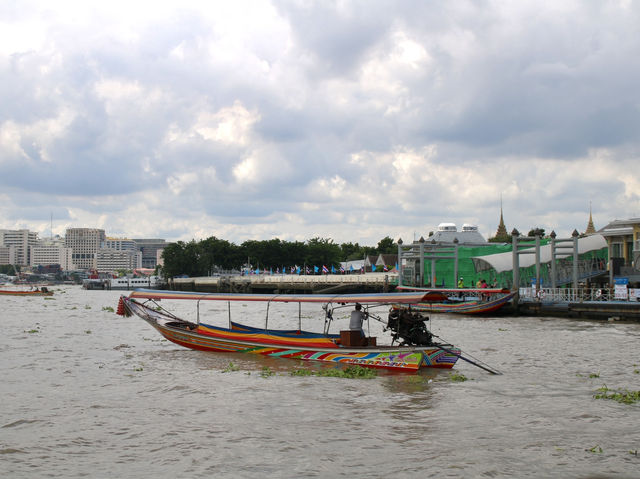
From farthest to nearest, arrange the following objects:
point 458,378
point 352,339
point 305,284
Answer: point 305,284 < point 352,339 < point 458,378

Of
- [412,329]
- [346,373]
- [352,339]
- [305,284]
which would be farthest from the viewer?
[305,284]

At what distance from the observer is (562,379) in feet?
52.1

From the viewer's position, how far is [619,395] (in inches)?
531

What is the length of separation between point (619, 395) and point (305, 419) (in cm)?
675

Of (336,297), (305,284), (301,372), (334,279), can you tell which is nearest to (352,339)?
(336,297)

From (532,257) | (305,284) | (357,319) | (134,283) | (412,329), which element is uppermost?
(532,257)

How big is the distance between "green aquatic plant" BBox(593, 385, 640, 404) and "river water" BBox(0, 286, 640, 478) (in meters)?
0.31

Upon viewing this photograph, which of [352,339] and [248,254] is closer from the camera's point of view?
[352,339]

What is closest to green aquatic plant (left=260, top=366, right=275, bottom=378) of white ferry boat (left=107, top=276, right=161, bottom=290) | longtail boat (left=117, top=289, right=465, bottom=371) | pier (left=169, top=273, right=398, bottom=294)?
longtail boat (left=117, top=289, right=465, bottom=371)

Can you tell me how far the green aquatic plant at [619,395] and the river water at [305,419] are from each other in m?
0.31

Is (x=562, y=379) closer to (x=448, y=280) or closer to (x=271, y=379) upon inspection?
(x=271, y=379)

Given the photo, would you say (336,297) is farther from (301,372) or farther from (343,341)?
(301,372)

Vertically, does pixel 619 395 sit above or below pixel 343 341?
below

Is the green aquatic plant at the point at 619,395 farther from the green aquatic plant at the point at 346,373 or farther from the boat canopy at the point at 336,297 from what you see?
the green aquatic plant at the point at 346,373
